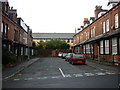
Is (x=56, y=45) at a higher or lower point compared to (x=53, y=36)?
lower

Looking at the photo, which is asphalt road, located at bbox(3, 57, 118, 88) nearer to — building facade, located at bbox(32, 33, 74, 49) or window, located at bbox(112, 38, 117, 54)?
window, located at bbox(112, 38, 117, 54)

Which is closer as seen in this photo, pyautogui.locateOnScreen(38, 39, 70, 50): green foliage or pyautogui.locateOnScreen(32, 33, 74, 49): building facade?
pyautogui.locateOnScreen(38, 39, 70, 50): green foliage

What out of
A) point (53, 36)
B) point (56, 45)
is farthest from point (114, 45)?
point (53, 36)

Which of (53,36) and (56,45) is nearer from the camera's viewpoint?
(56,45)

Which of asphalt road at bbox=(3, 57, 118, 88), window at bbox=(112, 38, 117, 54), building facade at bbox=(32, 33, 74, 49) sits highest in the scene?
building facade at bbox=(32, 33, 74, 49)

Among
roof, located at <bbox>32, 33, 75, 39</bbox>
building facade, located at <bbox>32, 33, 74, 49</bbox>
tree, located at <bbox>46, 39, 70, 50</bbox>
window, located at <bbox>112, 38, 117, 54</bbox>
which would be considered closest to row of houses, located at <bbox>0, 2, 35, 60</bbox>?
window, located at <bbox>112, 38, 117, 54</bbox>

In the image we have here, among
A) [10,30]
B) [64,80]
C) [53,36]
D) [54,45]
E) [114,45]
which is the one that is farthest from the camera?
[53,36]

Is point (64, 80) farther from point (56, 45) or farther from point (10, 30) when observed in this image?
point (56, 45)

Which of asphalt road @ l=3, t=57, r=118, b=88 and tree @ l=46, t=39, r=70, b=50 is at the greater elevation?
tree @ l=46, t=39, r=70, b=50

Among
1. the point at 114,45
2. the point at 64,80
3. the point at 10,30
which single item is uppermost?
the point at 10,30

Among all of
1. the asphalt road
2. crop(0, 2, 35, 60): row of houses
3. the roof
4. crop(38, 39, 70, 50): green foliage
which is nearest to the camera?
the asphalt road

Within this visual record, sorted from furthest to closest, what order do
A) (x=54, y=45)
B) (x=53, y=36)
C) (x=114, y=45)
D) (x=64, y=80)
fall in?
(x=53, y=36) → (x=54, y=45) → (x=114, y=45) → (x=64, y=80)

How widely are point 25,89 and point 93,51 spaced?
84.3ft

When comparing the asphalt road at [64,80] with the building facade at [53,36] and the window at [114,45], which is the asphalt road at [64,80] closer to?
the window at [114,45]
